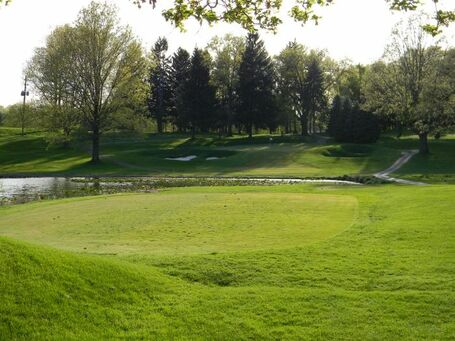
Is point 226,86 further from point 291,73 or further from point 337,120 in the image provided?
point 337,120

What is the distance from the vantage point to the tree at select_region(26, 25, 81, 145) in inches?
2026

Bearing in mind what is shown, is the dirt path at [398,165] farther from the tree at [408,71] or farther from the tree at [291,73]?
the tree at [291,73]

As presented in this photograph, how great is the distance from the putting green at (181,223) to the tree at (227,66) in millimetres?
58136

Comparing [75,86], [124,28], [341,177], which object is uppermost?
[124,28]

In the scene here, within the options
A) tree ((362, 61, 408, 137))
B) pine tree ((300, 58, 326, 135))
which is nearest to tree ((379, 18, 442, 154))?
tree ((362, 61, 408, 137))

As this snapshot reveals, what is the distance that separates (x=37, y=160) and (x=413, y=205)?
47092 millimetres

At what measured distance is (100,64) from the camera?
5144 cm

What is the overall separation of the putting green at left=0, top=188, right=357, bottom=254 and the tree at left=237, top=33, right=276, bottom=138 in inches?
2078

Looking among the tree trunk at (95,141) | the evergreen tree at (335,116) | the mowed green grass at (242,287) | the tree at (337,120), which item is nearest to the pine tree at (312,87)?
the evergreen tree at (335,116)

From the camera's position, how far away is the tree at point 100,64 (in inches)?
2000

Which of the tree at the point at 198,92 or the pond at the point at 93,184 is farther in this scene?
the tree at the point at 198,92

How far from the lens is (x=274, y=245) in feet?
40.5

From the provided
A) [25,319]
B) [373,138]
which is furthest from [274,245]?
[373,138]

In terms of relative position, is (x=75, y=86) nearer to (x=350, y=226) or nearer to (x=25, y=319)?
(x=350, y=226)
